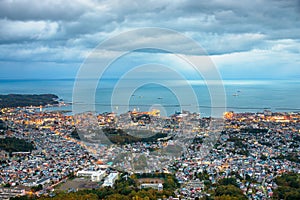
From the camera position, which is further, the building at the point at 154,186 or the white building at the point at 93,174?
the white building at the point at 93,174

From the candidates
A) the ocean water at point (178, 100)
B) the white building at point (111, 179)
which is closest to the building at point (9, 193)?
the white building at point (111, 179)

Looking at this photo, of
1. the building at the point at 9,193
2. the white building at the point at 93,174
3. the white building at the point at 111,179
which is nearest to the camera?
the building at the point at 9,193

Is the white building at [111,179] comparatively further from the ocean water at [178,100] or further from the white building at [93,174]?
the ocean water at [178,100]

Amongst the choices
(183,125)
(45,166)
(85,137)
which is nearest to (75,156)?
(45,166)

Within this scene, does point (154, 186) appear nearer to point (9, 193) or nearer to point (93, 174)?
point (93, 174)

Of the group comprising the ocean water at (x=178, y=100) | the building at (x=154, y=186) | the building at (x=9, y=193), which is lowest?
the building at (x=9, y=193)

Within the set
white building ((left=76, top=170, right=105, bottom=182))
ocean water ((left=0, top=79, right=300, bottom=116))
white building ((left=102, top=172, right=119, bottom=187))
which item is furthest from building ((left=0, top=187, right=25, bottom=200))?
ocean water ((left=0, top=79, right=300, bottom=116))

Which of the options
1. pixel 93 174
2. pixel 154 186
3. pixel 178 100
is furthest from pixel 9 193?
pixel 178 100

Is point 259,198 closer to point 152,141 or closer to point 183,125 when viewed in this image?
point 152,141
